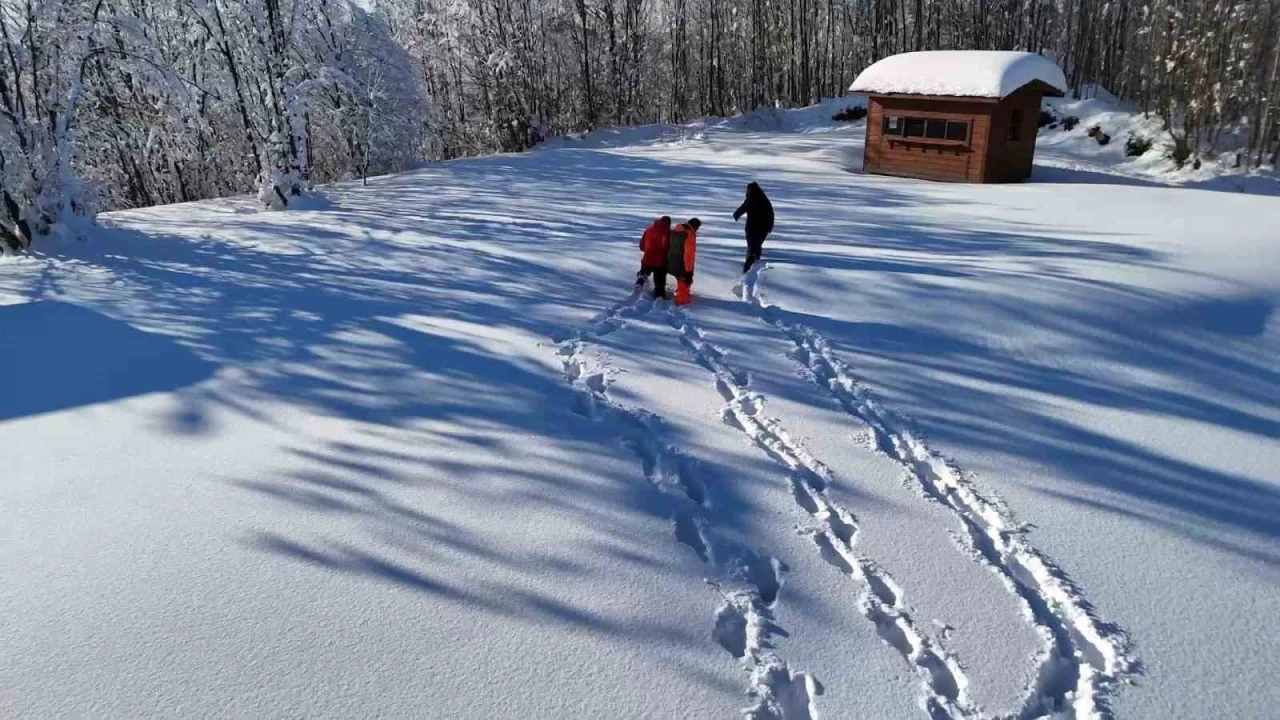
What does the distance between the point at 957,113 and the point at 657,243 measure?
42.8ft

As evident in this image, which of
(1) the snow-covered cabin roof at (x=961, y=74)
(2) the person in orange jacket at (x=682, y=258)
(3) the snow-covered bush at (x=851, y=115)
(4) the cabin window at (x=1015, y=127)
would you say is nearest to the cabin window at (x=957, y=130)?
(1) the snow-covered cabin roof at (x=961, y=74)

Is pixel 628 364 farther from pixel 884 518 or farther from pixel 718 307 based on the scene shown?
pixel 884 518

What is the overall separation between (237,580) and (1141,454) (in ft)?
19.9

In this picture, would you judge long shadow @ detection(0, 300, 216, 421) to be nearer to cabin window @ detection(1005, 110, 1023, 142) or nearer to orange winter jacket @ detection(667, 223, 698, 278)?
orange winter jacket @ detection(667, 223, 698, 278)

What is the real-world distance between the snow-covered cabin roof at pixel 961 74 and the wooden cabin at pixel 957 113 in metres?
0.02

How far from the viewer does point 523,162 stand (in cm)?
2166

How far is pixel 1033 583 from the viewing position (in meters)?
4.02

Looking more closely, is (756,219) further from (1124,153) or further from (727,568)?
(1124,153)

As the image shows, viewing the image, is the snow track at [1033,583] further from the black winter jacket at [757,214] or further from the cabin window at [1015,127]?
the cabin window at [1015,127]

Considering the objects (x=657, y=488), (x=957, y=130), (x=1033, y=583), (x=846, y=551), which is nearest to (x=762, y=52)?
(x=957, y=130)

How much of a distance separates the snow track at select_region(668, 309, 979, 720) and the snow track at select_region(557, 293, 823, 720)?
1.48ft

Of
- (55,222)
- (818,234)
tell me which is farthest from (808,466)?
(55,222)

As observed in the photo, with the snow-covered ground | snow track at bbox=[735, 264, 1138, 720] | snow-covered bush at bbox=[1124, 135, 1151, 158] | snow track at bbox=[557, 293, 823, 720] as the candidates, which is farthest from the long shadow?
snow-covered bush at bbox=[1124, 135, 1151, 158]

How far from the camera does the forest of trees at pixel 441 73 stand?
11.8 metres
